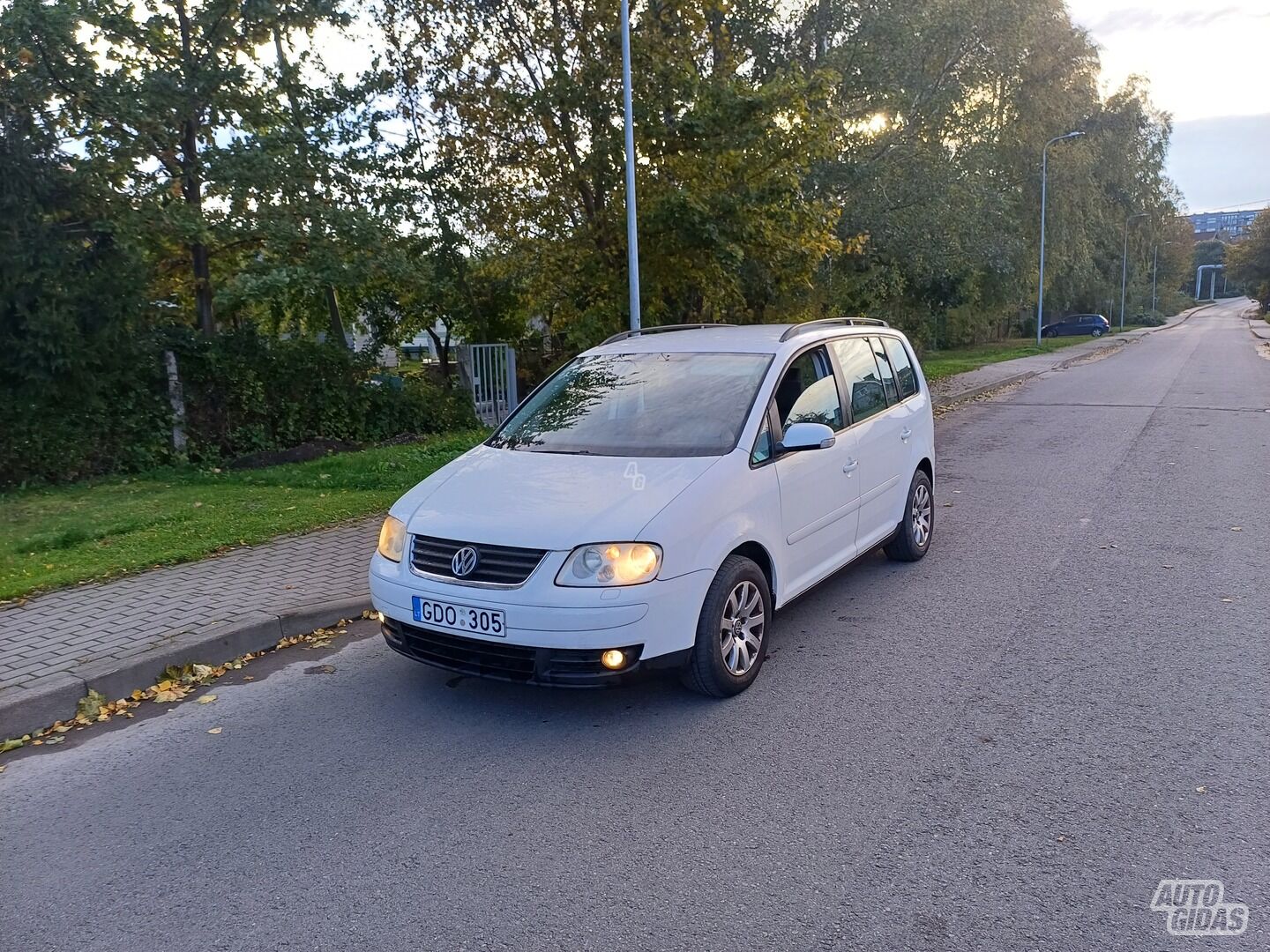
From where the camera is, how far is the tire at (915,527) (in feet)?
22.7

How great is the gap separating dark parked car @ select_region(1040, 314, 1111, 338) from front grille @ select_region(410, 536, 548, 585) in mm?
57030

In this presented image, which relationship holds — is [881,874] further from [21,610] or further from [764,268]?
[764,268]

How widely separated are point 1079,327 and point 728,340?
55.9 m

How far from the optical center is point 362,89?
1415 cm

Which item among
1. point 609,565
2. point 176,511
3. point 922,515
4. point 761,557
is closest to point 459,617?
point 609,565

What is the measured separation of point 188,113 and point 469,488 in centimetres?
1017

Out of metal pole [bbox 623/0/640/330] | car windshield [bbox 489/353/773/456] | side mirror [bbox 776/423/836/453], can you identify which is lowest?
side mirror [bbox 776/423/836/453]

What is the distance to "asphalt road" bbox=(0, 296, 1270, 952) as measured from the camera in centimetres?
300

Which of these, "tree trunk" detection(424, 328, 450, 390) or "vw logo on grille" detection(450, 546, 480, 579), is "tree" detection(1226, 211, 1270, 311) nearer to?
"tree trunk" detection(424, 328, 450, 390)

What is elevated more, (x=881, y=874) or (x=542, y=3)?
(x=542, y=3)

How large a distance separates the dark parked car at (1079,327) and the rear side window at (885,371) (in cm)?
5349

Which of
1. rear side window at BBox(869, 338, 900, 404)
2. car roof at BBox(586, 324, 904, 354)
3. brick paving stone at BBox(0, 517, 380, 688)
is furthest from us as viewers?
rear side window at BBox(869, 338, 900, 404)

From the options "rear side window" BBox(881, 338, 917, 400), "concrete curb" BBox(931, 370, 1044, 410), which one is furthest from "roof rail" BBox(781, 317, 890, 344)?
"concrete curb" BBox(931, 370, 1044, 410)

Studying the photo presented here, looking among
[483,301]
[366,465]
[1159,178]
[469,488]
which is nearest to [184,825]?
[469,488]
